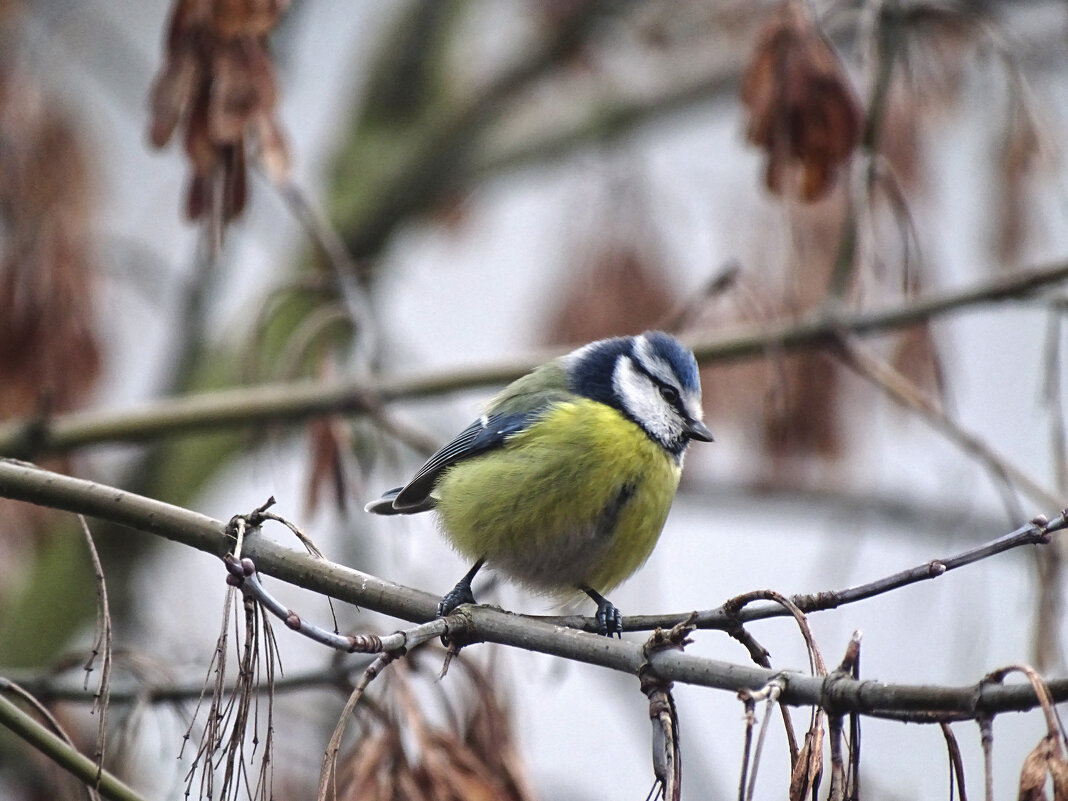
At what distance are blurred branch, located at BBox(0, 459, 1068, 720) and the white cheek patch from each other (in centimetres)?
95

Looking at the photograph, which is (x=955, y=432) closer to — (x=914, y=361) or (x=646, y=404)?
(x=646, y=404)

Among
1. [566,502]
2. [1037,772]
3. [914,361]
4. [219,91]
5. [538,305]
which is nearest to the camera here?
[1037,772]

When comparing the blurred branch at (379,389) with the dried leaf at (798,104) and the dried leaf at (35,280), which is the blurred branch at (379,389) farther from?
the dried leaf at (798,104)

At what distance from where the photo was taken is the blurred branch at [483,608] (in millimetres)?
1272

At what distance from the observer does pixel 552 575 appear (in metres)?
2.55

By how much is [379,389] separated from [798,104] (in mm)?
1181

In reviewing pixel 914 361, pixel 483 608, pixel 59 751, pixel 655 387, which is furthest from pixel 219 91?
pixel 914 361

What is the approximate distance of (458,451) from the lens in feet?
8.81

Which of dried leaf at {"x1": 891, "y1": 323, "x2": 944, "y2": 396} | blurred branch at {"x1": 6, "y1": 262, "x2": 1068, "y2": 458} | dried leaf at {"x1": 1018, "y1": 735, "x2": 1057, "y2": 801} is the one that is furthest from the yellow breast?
dried leaf at {"x1": 891, "y1": 323, "x2": 944, "y2": 396}

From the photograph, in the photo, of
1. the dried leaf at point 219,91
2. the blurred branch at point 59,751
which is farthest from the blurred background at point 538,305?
the blurred branch at point 59,751

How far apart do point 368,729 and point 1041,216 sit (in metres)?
2.80

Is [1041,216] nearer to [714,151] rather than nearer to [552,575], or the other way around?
[552,575]

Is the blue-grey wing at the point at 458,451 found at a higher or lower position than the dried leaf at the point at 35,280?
lower

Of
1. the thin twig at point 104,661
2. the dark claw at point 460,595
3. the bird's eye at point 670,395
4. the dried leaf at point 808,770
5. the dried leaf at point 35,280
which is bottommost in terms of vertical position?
the dried leaf at point 808,770
